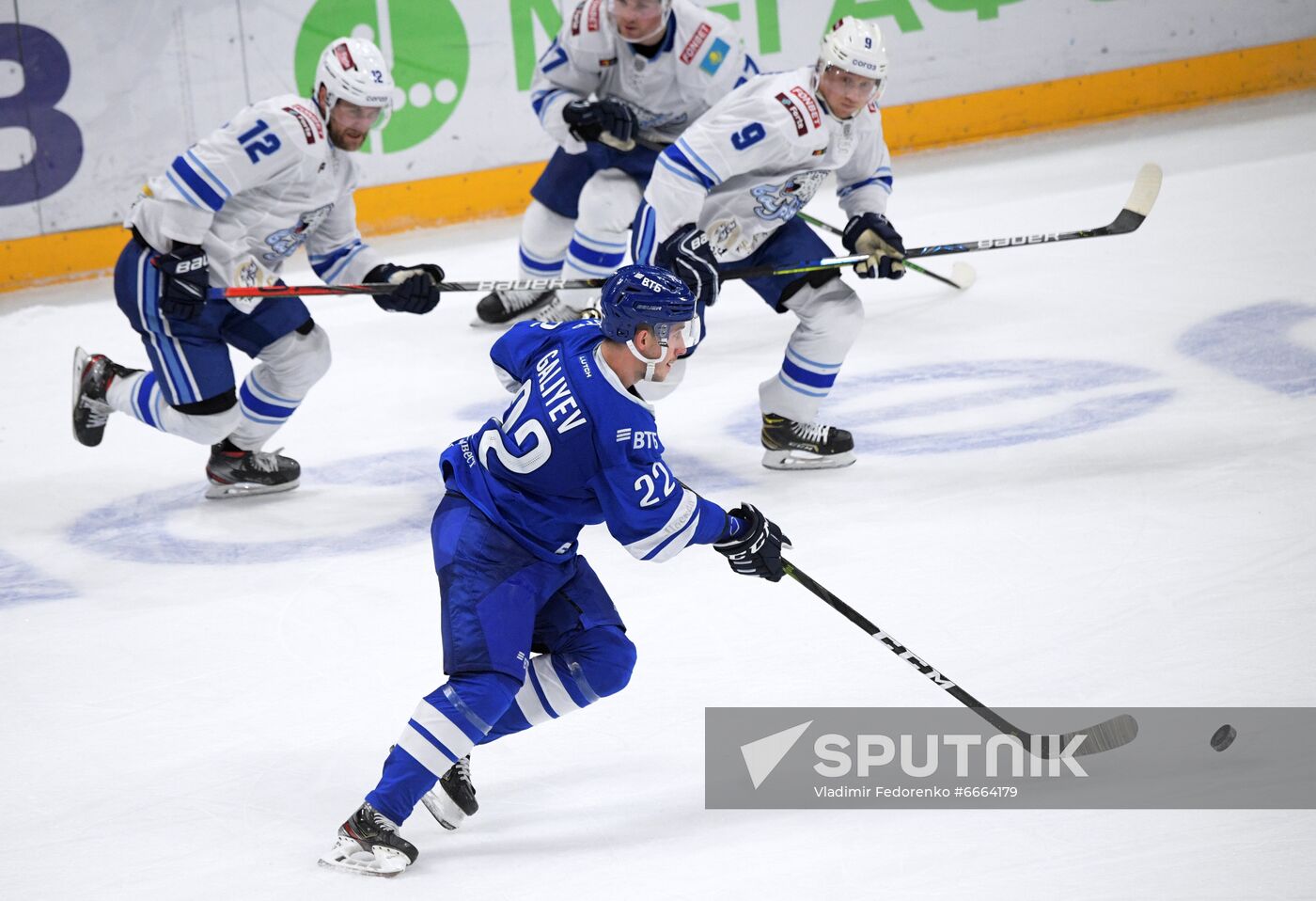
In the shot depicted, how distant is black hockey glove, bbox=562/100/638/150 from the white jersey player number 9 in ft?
8.90

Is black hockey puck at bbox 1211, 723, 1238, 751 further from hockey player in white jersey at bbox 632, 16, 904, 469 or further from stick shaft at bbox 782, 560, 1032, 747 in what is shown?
hockey player in white jersey at bbox 632, 16, 904, 469

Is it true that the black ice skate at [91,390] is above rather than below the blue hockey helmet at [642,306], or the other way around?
below

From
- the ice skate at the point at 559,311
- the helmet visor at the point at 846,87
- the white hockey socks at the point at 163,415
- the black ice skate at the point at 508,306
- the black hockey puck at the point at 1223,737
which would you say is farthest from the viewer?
the black ice skate at the point at 508,306

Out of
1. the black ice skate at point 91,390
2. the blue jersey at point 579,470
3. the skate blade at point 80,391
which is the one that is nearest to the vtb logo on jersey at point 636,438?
the blue jersey at point 579,470

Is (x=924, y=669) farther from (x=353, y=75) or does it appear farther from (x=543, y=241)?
(x=543, y=241)

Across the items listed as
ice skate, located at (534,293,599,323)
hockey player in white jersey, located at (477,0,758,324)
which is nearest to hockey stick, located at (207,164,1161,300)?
hockey player in white jersey, located at (477,0,758,324)

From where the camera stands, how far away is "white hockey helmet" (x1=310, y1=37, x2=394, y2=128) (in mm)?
3922

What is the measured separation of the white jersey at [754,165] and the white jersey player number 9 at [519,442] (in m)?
1.60

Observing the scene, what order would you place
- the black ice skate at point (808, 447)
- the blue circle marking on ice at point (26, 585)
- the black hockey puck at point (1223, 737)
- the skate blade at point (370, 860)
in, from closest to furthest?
the skate blade at point (370, 860), the black hockey puck at point (1223, 737), the blue circle marking on ice at point (26, 585), the black ice skate at point (808, 447)

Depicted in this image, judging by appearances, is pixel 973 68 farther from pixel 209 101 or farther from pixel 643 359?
pixel 643 359

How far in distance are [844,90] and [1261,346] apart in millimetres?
1683

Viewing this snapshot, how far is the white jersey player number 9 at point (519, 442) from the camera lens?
250 centimetres

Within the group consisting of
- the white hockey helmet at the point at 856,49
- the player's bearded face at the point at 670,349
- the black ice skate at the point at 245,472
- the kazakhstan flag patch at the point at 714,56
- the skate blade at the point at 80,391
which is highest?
the white hockey helmet at the point at 856,49

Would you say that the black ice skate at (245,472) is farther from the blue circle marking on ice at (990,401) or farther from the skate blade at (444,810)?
the skate blade at (444,810)
